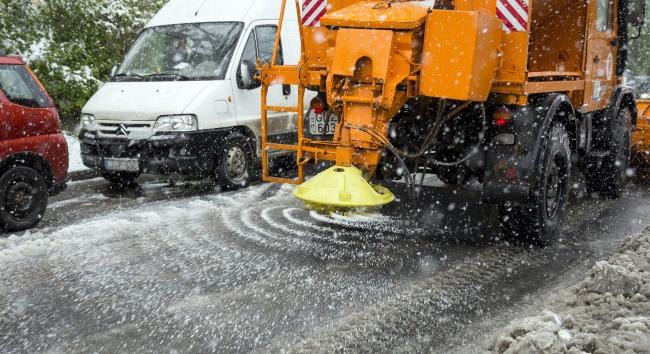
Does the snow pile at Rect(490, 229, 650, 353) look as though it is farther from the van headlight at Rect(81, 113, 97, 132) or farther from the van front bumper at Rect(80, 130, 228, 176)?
the van headlight at Rect(81, 113, 97, 132)

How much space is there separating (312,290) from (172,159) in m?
3.69

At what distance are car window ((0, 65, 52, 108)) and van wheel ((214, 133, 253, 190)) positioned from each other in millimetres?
2207

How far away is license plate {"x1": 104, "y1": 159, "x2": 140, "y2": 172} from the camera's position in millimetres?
7543

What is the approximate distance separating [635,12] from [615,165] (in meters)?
1.90

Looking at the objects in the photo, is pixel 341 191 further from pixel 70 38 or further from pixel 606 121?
pixel 70 38

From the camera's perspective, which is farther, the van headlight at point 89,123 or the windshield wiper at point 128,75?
the windshield wiper at point 128,75

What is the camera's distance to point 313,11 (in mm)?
6445

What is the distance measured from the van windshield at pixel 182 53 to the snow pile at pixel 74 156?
5.65 feet

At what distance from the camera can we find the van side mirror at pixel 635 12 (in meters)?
7.55

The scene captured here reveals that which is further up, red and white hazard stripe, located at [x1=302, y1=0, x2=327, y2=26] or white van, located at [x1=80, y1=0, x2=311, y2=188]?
red and white hazard stripe, located at [x1=302, y1=0, x2=327, y2=26]

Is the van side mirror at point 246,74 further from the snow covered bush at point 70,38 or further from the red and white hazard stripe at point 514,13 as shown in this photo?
the snow covered bush at point 70,38

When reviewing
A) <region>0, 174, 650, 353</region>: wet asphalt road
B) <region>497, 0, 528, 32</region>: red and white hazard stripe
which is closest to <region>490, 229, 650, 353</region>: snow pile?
<region>0, 174, 650, 353</region>: wet asphalt road

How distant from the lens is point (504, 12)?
16.5 feet

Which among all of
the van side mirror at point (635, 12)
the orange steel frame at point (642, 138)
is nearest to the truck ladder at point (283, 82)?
the van side mirror at point (635, 12)
